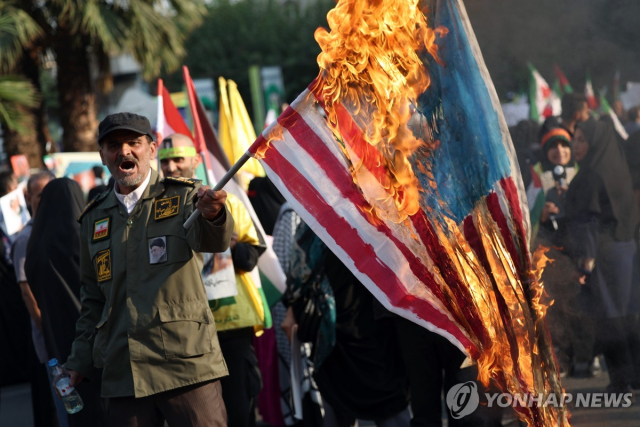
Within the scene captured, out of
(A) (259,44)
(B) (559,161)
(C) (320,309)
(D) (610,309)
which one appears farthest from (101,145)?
(A) (259,44)

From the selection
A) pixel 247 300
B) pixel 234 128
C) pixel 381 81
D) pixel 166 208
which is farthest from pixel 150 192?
pixel 234 128

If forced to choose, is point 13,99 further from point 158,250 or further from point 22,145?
point 158,250

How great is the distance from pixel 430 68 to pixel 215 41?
3081cm

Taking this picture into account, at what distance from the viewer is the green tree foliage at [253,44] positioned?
32.6 meters

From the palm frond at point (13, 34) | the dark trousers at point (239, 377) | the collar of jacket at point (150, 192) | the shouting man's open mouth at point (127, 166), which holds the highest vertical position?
the palm frond at point (13, 34)

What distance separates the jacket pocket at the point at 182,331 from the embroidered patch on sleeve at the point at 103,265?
312mm

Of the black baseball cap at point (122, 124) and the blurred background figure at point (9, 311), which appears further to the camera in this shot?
the blurred background figure at point (9, 311)

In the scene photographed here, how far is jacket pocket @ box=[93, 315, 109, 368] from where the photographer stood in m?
3.58

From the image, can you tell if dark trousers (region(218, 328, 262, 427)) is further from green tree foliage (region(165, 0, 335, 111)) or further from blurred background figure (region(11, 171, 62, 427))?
green tree foliage (region(165, 0, 335, 111))

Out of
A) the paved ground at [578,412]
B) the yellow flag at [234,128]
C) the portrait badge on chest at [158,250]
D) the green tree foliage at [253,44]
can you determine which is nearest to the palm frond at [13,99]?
the paved ground at [578,412]

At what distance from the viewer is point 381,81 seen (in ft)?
11.0

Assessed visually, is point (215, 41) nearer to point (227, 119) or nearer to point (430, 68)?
point (227, 119)

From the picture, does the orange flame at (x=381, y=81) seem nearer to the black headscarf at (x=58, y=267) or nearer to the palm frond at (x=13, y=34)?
the black headscarf at (x=58, y=267)

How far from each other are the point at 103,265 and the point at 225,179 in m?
0.79
